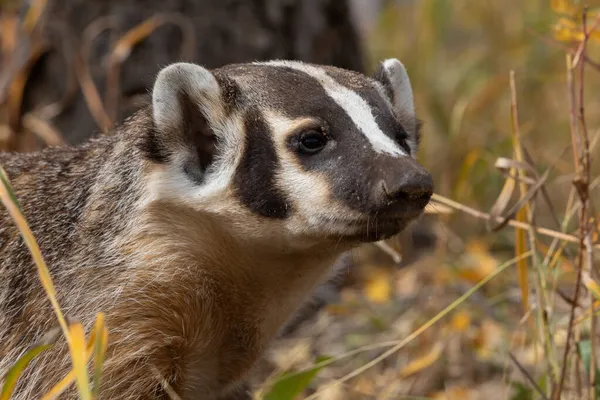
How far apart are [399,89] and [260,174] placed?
2.10ft

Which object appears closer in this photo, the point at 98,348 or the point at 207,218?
the point at 98,348

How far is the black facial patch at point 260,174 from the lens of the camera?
2338 mm

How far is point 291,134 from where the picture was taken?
2.33 meters

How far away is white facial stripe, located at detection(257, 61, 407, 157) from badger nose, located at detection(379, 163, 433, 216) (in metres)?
0.10

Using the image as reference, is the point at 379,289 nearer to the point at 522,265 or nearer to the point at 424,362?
the point at 424,362

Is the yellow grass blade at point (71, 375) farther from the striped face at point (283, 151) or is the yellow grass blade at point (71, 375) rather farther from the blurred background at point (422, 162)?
the blurred background at point (422, 162)

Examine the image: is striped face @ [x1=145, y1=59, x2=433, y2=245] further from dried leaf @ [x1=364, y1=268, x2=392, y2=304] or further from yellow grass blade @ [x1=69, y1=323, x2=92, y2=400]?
dried leaf @ [x1=364, y1=268, x2=392, y2=304]

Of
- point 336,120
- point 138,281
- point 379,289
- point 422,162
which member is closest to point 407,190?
point 336,120

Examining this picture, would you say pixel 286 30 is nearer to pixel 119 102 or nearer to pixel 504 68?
pixel 119 102

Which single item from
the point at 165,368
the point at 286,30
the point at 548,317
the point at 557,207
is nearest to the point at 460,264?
the point at 557,207

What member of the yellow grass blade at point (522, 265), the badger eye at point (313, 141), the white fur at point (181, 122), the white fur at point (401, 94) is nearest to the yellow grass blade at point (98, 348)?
the white fur at point (181, 122)

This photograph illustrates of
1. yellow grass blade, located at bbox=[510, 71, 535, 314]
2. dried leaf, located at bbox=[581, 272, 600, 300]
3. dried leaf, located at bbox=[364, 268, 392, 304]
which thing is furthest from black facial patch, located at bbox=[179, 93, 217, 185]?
dried leaf, located at bbox=[364, 268, 392, 304]

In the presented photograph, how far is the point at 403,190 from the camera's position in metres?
2.12

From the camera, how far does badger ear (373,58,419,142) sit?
2.77 metres
